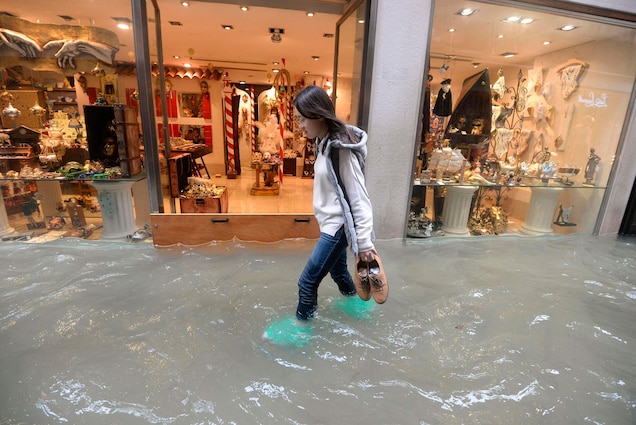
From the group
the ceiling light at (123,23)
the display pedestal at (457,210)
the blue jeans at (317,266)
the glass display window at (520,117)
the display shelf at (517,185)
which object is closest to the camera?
the blue jeans at (317,266)

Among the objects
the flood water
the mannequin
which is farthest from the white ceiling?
the flood water

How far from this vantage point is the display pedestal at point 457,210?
4.05m

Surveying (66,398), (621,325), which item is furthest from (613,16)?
(66,398)

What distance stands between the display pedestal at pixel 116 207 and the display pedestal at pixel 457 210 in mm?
3550

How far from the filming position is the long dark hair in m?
1.61

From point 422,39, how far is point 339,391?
317 centimetres

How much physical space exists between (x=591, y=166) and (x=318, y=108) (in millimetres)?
4526

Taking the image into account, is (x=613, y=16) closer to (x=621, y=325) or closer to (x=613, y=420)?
(x=621, y=325)

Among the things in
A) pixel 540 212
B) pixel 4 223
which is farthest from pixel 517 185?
pixel 4 223

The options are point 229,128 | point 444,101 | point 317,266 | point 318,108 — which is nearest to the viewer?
point 318,108

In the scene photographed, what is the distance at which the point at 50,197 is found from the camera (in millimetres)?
3609

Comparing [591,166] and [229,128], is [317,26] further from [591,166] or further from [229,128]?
[591,166]

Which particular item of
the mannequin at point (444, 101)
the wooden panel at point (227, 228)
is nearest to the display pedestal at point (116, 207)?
the wooden panel at point (227, 228)

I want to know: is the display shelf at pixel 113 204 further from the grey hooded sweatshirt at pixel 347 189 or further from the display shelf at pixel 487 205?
the display shelf at pixel 487 205
